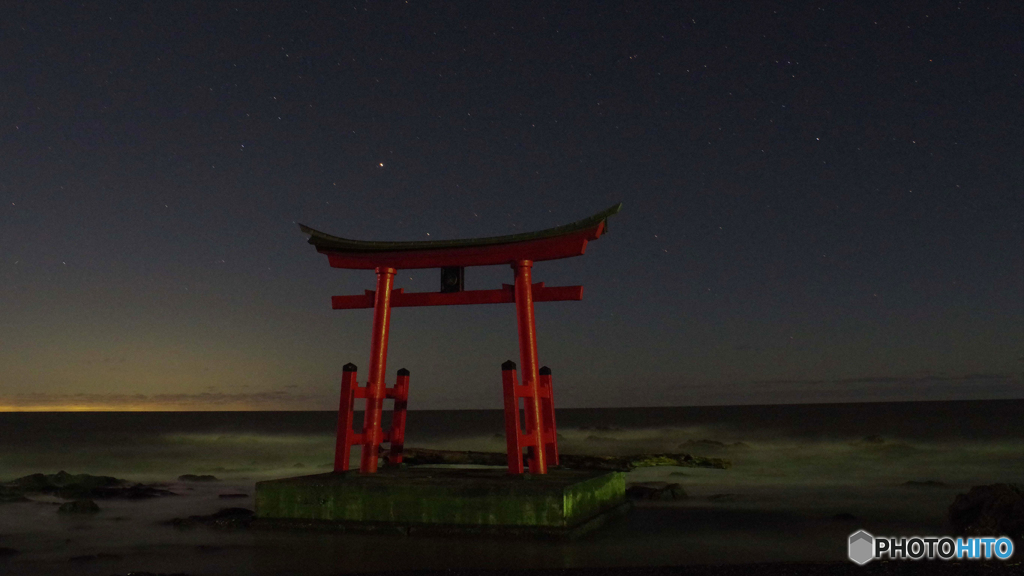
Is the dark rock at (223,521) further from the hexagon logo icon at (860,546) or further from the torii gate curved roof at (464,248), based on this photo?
the hexagon logo icon at (860,546)

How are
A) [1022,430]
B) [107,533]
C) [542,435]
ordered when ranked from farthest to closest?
1. [1022,430]
2. [107,533]
3. [542,435]

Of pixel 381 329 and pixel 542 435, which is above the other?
pixel 381 329

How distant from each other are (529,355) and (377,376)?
237 cm

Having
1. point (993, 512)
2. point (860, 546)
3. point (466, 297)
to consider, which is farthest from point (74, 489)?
point (993, 512)

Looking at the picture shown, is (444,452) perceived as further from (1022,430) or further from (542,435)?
(1022,430)

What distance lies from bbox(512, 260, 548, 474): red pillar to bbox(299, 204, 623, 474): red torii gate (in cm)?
1

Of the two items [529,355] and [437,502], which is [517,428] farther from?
[437,502]

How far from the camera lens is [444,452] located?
54.8 feet

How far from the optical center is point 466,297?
1174 centimetres

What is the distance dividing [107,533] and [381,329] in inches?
236

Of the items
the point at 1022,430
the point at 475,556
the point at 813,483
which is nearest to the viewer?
the point at 475,556

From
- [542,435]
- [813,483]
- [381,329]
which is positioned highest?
[381,329]

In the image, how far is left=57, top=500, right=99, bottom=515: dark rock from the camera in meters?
15.2

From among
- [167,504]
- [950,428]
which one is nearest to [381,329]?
[167,504]
